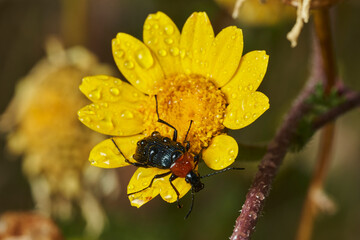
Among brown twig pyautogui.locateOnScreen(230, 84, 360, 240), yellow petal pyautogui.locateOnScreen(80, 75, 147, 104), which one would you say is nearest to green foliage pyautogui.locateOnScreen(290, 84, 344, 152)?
brown twig pyautogui.locateOnScreen(230, 84, 360, 240)

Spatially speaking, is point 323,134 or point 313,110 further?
point 323,134

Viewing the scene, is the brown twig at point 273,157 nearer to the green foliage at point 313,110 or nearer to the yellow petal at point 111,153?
the green foliage at point 313,110

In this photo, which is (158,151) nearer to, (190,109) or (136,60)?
(190,109)

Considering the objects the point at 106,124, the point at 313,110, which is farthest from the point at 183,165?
the point at 313,110

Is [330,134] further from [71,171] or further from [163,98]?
[71,171]

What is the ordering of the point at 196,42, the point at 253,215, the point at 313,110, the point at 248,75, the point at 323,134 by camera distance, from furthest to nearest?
the point at 323,134 < the point at 313,110 < the point at 196,42 < the point at 248,75 < the point at 253,215

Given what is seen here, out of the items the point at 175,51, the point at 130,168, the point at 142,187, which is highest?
the point at 175,51

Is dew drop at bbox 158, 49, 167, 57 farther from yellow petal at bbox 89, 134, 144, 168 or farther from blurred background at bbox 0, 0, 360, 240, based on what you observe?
blurred background at bbox 0, 0, 360, 240

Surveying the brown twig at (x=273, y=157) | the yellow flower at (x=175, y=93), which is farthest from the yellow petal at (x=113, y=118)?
the brown twig at (x=273, y=157)
